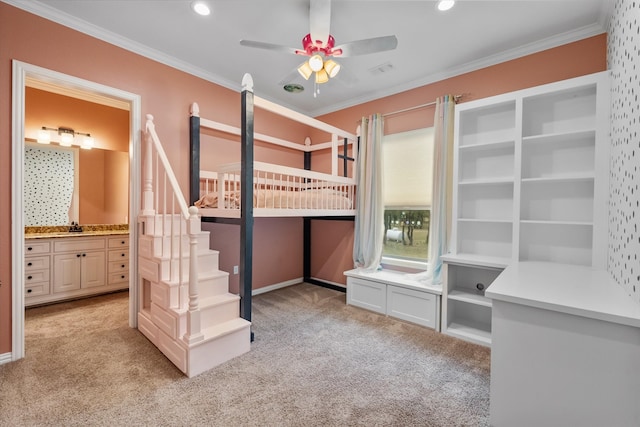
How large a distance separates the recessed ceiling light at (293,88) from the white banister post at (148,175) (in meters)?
1.60

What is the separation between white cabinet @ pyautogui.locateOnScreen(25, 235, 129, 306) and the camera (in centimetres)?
326

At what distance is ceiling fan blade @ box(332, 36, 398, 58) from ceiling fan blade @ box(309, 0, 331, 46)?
126 millimetres

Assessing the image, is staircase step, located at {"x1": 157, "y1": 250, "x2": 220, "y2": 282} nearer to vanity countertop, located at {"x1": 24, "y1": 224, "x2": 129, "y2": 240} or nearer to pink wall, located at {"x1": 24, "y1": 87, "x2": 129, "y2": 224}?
vanity countertop, located at {"x1": 24, "y1": 224, "x2": 129, "y2": 240}

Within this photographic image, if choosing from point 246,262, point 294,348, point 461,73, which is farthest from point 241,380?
point 461,73

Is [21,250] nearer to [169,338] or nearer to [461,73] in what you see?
[169,338]

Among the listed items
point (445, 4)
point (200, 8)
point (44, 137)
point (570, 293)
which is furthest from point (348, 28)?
point (44, 137)

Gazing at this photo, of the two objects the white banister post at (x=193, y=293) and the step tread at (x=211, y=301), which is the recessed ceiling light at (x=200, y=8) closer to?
the white banister post at (x=193, y=293)

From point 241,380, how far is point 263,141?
9.58 feet

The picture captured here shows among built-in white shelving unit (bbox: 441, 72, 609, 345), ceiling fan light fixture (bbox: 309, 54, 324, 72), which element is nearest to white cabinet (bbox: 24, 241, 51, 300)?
ceiling fan light fixture (bbox: 309, 54, 324, 72)

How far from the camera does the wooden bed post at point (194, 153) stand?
3072 mm

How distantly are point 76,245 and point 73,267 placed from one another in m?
0.27

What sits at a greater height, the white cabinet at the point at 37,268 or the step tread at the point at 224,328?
the white cabinet at the point at 37,268

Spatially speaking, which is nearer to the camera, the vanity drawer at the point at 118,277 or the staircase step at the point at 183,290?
the staircase step at the point at 183,290

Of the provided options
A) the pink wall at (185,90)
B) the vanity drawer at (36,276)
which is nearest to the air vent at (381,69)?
the pink wall at (185,90)
